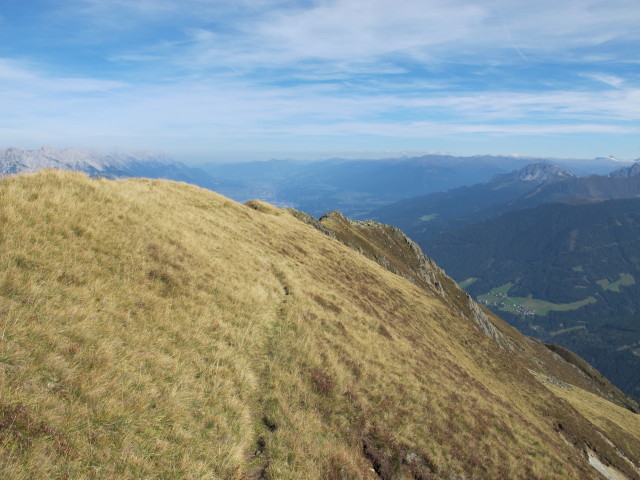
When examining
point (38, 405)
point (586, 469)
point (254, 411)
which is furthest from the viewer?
point (586, 469)

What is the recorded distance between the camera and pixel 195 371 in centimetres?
1023

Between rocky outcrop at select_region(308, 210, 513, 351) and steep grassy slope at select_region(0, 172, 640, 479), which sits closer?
steep grassy slope at select_region(0, 172, 640, 479)

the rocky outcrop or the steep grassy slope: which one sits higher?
the steep grassy slope

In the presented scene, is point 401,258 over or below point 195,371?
below

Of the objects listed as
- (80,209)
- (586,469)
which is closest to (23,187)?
(80,209)

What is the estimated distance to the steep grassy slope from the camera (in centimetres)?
720

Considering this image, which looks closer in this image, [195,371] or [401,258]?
[195,371]

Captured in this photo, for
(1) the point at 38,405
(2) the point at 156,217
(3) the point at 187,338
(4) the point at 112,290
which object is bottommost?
(3) the point at 187,338

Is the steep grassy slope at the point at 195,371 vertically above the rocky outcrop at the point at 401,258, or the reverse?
the steep grassy slope at the point at 195,371

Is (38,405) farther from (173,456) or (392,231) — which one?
(392,231)

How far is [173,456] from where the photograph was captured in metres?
7.48

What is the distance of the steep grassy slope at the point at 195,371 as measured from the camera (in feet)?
23.6

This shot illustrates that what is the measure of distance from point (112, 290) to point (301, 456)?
862 centimetres

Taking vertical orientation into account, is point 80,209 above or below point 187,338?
above
